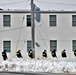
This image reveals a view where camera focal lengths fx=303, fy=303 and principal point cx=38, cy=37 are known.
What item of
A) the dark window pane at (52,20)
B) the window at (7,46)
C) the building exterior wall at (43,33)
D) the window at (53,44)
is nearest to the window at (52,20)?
the dark window pane at (52,20)

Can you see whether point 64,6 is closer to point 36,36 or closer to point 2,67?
point 36,36

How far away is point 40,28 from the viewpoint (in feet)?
111

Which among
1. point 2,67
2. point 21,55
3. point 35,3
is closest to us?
point 2,67

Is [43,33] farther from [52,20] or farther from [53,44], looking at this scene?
[52,20]

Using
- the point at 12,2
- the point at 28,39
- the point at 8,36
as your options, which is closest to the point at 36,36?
the point at 28,39

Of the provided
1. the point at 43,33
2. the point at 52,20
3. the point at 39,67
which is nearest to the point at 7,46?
the point at 43,33

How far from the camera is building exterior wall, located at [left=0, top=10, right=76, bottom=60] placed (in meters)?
33.7

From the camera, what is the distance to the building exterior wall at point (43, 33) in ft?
111

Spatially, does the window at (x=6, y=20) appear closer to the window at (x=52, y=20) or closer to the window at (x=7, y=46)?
the window at (x=7, y=46)

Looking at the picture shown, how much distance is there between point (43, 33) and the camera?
111 feet

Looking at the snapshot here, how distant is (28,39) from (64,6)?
6032 mm

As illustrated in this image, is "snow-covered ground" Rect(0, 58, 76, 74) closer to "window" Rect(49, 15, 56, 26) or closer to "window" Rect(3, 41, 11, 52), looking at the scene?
"window" Rect(3, 41, 11, 52)

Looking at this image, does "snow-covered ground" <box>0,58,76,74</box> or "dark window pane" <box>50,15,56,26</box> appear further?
"dark window pane" <box>50,15,56,26</box>

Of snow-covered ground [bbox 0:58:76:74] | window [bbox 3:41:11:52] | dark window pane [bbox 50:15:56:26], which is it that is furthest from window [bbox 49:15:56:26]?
snow-covered ground [bbox 0:58:76:74]
